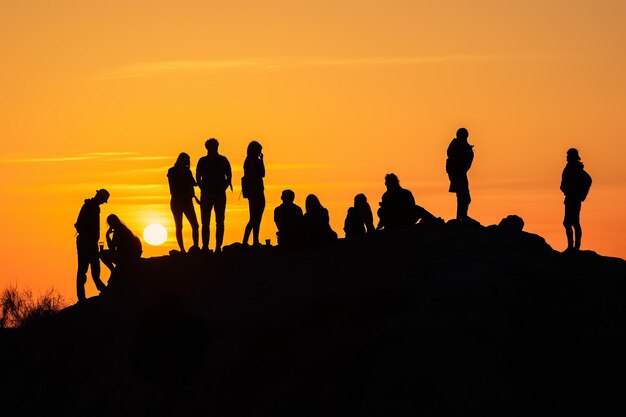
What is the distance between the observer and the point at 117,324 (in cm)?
3038

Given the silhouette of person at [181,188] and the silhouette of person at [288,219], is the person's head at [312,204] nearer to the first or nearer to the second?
the silhouette of person at [288,219]

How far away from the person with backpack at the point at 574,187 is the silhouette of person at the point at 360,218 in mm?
4746

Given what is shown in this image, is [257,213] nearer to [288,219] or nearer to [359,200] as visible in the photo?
[288,219]

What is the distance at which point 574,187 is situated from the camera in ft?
94.7

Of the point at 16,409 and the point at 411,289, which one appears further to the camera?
the point at 16,409

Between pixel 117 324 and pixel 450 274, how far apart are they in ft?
25.8

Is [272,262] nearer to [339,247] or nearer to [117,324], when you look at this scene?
[339,247]

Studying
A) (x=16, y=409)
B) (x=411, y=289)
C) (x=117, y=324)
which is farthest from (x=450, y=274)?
(x=16, y=409)

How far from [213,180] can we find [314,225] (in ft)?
7.42

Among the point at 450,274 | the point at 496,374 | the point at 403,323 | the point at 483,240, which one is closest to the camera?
the point at 496,374

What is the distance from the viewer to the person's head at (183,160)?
99.3 feet

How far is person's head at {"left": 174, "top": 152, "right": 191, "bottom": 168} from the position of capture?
99.3 feet

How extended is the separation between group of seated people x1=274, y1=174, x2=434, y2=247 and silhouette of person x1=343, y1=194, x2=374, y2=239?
1166 millimetres

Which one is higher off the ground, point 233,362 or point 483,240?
point 483,240
